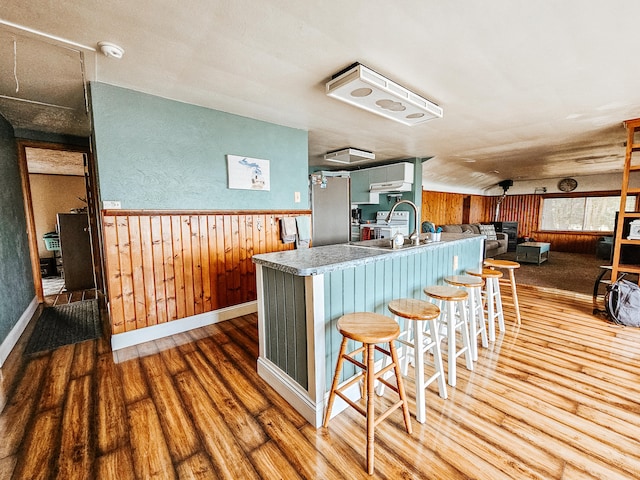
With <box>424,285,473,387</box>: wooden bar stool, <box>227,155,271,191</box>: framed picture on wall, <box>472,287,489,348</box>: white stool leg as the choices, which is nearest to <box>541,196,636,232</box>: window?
<box>472,287,489,348</box>: white stool leg

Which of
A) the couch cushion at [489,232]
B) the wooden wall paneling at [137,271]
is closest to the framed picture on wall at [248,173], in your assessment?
the wooden wall paneling at [137,271]

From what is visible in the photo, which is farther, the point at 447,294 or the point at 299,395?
the point at 447,294

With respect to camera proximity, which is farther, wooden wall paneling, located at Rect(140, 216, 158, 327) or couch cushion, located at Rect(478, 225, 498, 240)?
couch cushion, located at Rect(478, 225, 498, 240)

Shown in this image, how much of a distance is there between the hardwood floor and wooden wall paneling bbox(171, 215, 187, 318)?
50cm

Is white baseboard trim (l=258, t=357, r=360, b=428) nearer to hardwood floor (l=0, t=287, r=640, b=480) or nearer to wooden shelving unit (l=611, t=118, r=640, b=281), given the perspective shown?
hardwood floor (l=0, t=287, r=640, b=480)

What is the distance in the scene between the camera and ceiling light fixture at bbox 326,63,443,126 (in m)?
1.97

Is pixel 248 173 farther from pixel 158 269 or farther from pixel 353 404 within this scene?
pixel 353 404

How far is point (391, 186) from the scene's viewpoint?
18.6 ft

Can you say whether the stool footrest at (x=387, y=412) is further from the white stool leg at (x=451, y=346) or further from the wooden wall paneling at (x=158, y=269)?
the wooden wall paneling at (x=158, y=269)

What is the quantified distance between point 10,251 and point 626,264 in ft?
22.3

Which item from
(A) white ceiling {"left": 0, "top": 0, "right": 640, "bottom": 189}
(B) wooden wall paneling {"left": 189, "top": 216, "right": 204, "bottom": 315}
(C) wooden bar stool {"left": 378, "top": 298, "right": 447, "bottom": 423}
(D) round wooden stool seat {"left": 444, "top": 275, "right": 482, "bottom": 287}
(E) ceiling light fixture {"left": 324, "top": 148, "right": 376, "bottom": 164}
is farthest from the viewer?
(E) ceiling light fixture {"left": 324, "top": 148, "right": 376, "bottom": 164}

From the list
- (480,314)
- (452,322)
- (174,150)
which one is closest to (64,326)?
(174,150)

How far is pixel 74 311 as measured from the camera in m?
3.39

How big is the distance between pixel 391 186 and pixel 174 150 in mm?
4213
